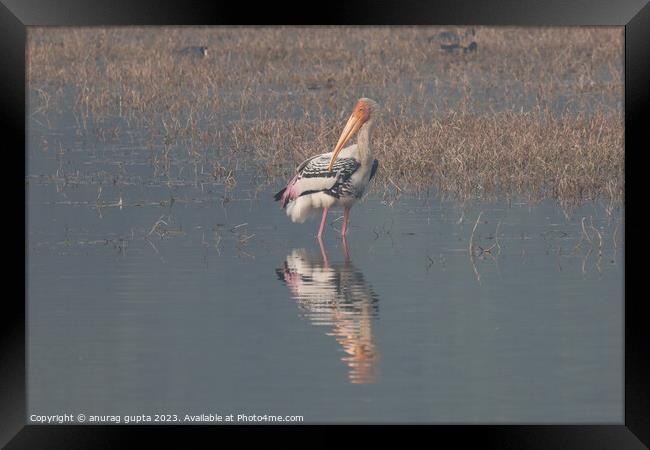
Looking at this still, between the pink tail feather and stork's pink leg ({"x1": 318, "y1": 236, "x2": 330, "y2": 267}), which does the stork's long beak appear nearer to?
the pink tail feather

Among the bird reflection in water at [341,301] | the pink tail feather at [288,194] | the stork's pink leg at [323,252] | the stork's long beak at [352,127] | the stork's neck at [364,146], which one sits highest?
the stork's long beak at [352,127]

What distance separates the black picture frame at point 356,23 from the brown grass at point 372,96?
6.23m

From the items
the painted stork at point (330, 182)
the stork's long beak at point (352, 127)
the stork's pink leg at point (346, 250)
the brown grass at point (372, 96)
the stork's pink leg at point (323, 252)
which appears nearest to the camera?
the stork's pink leg at point (323, 252)

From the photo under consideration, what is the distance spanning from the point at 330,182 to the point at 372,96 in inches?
267

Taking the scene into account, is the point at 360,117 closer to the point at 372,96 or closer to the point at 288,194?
the point at 288,194

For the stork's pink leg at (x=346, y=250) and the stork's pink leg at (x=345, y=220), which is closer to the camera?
the stork's pink leg at (x=346, y=250)

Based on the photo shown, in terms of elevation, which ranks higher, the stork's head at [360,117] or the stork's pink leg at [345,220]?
the stork's head at [360,117]

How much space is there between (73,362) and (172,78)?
491 inches

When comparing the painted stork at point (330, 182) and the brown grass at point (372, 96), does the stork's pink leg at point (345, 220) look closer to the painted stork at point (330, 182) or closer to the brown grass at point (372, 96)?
the painted stork at point (330, 182)

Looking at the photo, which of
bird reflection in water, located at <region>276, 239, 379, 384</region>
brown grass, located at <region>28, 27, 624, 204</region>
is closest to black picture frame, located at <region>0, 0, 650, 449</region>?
bird reflection in water, located at <region>276, 239, 379, 384</region>

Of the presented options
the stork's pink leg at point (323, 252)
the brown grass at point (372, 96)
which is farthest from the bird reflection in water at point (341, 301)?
the brown grass at point (372, 96)

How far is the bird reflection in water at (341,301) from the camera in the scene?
22.9 ft

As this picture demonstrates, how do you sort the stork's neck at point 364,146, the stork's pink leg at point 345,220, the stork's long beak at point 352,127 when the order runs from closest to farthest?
the stork's pink leg at point 345,220, the stork's neck at point 364,146, the stork's long beak at point 352,127

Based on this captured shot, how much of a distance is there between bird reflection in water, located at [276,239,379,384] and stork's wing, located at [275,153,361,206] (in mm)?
1086
